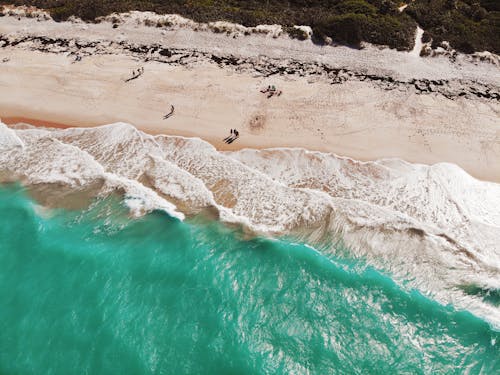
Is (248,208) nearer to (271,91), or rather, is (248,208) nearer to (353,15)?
(271,91)

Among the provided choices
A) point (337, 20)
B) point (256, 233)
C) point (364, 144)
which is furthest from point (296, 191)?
point (337, 20)

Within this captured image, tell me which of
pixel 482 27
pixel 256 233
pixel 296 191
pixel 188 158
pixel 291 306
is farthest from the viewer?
pixel 482 27

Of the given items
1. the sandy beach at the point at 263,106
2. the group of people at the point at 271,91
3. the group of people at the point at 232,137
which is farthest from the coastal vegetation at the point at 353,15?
the group of people at the point at 232,137

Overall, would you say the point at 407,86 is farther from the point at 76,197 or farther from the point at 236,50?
the point at 76,197

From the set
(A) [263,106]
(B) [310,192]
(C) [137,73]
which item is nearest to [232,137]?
(A) [263,106]

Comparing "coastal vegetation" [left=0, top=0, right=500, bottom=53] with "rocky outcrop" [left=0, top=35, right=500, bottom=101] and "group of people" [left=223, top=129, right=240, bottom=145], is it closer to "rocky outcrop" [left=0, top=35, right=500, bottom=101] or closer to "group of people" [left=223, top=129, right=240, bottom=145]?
"rocky outcrop" [left=0, top=35, right=500, bottom=101]

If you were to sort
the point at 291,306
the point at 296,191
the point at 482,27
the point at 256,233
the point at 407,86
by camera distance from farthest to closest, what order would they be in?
the point at 482,27, the point at 407,86, the point at 296,191, the point at 256,233, the point at 291,306
